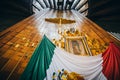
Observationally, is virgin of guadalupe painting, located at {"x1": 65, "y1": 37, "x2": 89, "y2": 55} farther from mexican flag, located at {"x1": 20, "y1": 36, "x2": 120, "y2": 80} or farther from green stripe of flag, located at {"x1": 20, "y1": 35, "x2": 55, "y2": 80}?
green stripe of flag, located at {"x1": 20, "y1": 35, "x2": 55, "y2": 80}

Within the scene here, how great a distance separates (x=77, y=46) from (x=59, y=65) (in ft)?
3.54

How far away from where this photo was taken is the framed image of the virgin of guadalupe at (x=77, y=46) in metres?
2.92

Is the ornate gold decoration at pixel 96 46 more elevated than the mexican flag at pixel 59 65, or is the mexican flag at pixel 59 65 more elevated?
the ornate gold decoration at pixel 96 46

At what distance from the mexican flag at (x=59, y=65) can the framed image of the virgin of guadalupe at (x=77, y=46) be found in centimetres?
47

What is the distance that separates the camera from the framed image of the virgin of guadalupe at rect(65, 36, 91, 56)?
2924 mm

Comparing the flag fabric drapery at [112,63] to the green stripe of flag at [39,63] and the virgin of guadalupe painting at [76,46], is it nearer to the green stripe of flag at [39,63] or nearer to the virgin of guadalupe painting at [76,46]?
the virgin of guadalupe painting at [76,46]

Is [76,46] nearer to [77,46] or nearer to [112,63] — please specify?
[77,46]

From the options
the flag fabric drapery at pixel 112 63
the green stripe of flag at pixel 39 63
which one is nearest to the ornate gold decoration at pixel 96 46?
the flag fabric drapery at pixel 112 63

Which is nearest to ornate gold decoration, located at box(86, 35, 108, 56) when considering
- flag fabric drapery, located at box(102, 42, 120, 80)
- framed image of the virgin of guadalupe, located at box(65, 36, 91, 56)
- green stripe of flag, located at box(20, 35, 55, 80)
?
framed image of the virgin of guadalupe, located at box(65, 36, 91, 56)

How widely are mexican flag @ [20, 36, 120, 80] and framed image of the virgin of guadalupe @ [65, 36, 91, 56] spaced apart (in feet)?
1.54

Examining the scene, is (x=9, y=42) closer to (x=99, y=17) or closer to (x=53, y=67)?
(x=53, y=67)

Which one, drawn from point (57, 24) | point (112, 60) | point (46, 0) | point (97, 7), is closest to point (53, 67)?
point (112, 60)

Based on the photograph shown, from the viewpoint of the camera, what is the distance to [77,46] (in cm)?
316

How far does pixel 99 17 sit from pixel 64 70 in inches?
226
